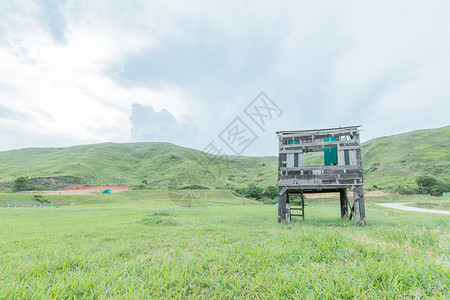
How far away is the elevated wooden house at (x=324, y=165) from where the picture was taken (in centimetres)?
1069

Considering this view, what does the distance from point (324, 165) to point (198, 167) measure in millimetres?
58520

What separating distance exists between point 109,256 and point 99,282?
1790mm

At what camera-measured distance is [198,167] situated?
6794cm

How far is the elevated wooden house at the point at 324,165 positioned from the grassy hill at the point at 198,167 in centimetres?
3339

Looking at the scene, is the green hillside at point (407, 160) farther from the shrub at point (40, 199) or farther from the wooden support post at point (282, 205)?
the shrub at point (40, 199)

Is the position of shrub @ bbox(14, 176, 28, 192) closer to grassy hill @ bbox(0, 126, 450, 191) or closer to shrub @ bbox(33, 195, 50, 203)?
grassy hill @ bbox(0, 126, 450, 191)

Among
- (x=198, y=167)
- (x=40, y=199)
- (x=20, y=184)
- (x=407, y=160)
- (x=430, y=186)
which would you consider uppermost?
(x=407, y=160)

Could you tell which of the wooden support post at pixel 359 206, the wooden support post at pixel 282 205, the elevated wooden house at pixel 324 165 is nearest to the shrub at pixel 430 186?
the elevated wooden house at pixel 324 165

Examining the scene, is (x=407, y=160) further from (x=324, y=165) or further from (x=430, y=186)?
(x=324, y=165)

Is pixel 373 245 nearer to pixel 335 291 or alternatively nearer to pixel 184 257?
pixel 335 291

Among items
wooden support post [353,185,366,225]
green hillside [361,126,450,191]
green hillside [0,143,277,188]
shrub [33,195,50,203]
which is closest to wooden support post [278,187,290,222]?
wooden support post [353,185,366,225]

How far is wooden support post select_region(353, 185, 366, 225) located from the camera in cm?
1034

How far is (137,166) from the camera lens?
114188mm

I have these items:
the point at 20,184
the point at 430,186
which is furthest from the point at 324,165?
the point at 20,184
